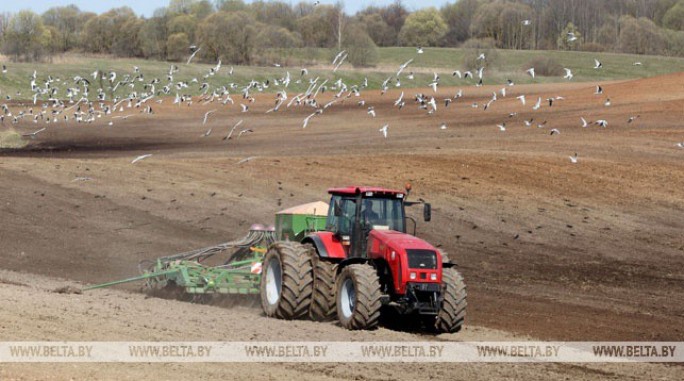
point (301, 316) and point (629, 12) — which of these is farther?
point (629, 12)

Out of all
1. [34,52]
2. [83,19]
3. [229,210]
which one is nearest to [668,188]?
[229,210]

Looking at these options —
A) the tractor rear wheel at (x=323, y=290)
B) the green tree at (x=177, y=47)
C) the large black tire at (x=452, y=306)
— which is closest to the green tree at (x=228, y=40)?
the green tree at (x=177, y=47)

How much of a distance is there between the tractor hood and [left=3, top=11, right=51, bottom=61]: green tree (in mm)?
81042

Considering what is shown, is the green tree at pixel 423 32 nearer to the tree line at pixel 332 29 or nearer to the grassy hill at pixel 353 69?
the tree line at pixel 332 29

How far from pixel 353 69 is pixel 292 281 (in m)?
82.9

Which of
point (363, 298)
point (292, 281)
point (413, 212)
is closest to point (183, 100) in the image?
point (413, 212)

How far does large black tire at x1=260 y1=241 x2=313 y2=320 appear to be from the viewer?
15969 mm

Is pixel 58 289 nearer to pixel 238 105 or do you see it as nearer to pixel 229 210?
pixel 229 210

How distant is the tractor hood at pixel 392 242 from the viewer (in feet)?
49.4

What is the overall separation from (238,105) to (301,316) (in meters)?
52.3

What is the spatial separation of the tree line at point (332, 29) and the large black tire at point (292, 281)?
61.6 metres

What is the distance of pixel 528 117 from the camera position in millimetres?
52531

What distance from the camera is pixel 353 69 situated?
321 feet

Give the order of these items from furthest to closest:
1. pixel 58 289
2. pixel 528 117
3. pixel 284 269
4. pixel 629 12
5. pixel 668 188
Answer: pixel 629 12 < pixel 528 117 < pixel 668 188 < pixel 58 289 < pixel 284 269
